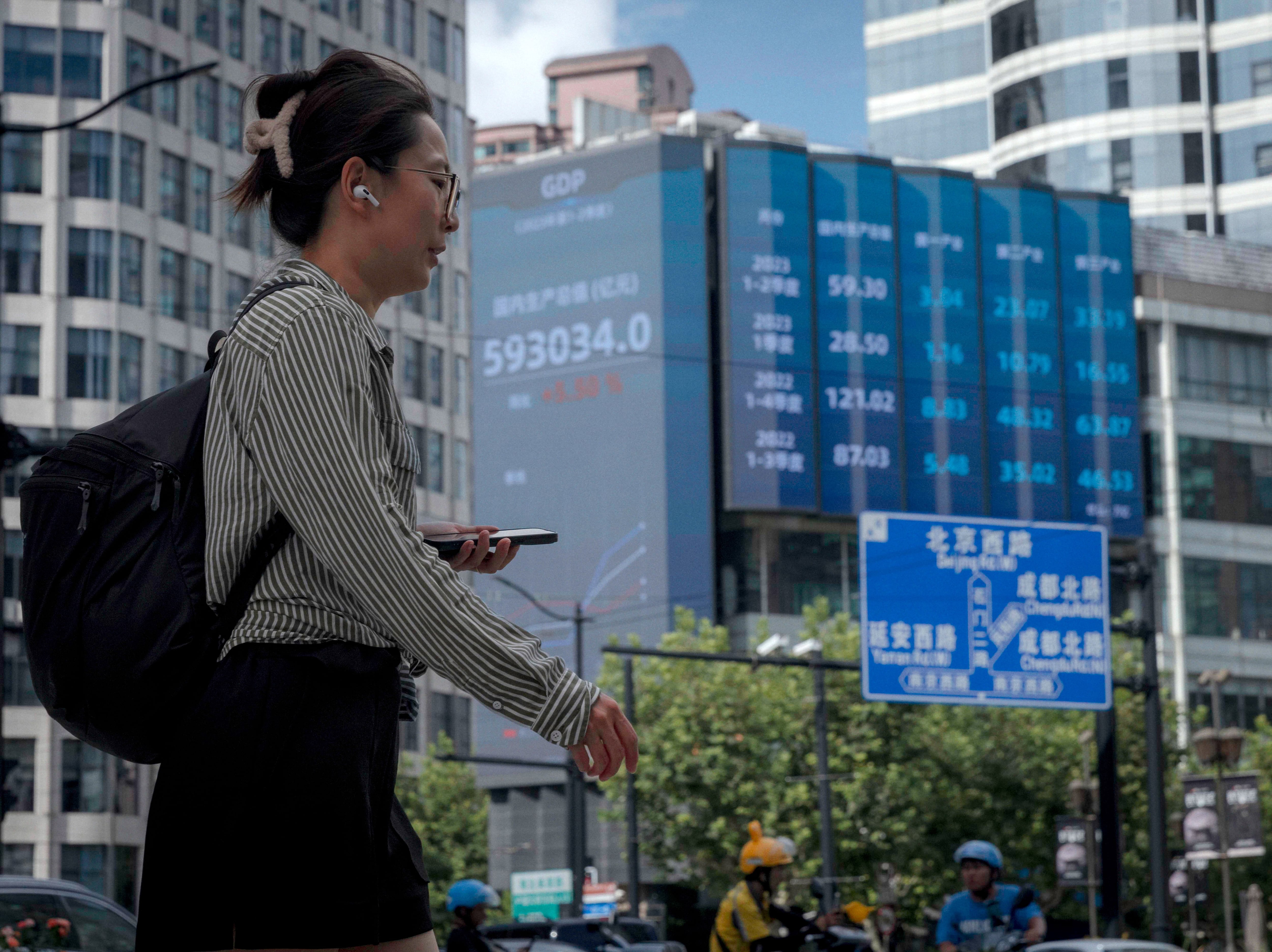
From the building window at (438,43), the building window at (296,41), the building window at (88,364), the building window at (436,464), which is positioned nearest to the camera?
the building window at (88,364)

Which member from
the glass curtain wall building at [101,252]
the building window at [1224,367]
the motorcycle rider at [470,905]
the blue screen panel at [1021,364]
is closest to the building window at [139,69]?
the glass curtain wall building at [101,252]

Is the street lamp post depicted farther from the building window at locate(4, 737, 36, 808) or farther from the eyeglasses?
the building window at locate(4, 737, 36, 808)

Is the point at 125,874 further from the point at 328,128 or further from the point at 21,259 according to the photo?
the point at 328,128

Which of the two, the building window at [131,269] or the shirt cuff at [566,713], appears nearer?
the shirt cuff at [566,713]

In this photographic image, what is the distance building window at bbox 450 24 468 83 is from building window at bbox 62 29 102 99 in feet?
61.6

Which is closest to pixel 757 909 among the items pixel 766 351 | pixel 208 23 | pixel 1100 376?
pixel 766 351

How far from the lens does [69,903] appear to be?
9016 millimetres

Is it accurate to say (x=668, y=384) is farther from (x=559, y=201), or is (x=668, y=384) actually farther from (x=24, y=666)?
(x=24, y=666)

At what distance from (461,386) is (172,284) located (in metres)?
15.9

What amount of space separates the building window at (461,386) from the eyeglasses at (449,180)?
228 ft

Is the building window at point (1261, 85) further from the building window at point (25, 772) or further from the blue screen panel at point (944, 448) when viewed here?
the building window at point (25, 772)

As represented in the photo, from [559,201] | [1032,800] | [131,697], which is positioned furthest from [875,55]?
[131,697]

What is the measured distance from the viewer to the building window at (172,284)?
191 feet

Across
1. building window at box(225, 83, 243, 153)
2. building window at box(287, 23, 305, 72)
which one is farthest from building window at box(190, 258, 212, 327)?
building window at box(287, 23, 305, 72)
